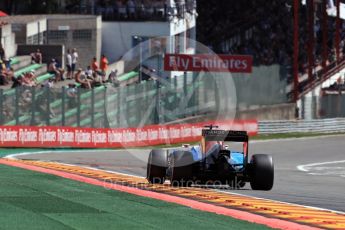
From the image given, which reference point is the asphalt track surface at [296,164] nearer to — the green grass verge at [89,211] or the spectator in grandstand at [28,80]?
the spectator in grandstand at [28,80]

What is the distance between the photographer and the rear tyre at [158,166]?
19.3m

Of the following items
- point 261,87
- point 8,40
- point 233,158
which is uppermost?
point 8,40

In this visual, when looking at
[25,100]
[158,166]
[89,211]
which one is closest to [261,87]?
[25,100]

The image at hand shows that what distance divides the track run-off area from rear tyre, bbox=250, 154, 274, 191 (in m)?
0.21

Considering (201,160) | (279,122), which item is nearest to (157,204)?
(201,160)

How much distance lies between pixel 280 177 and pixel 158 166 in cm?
643

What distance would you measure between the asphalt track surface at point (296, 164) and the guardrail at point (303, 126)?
6.34ft

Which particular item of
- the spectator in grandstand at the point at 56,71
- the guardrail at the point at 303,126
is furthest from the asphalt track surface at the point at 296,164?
the spectator in grandstand at the point at 56,71

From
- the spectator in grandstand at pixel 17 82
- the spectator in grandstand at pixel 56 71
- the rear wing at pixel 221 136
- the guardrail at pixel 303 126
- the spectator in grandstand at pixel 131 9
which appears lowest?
the rear wing at pixel 221 136

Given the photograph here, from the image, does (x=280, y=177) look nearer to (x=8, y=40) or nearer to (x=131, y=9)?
(x=8, y=40)

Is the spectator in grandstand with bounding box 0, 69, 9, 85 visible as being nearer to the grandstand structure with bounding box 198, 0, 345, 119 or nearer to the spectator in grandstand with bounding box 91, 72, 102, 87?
the spectator in grandstand with bounding box 91, 72, 102, 87

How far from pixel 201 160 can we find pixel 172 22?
105 feet

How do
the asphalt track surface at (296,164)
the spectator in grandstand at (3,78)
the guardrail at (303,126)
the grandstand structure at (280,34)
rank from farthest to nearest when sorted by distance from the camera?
the grandstand structure at (280,34), the guardrail at (303,126), the spectator in grandstand at (3,78), the asphalt track surface at (296,164)

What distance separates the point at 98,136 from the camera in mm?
37531
